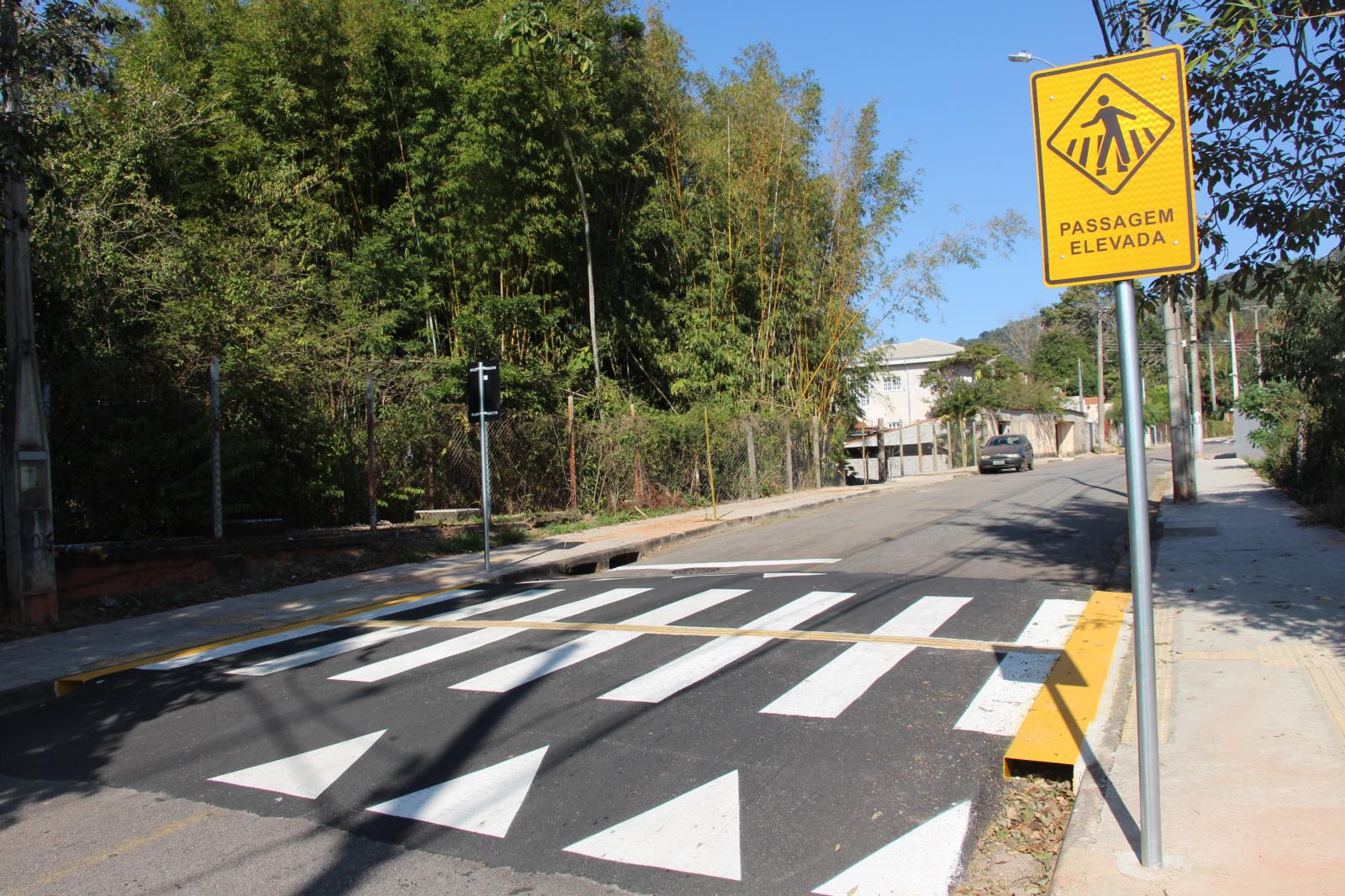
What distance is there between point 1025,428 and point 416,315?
39.7m

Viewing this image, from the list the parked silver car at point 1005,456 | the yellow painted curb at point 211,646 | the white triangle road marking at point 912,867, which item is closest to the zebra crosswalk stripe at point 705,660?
the white triangle road marking at point 912,867

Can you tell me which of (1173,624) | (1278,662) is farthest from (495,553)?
(1278,662)

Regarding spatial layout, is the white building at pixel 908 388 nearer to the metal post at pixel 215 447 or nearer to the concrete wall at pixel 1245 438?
the concrete wall at pixel 1245 438

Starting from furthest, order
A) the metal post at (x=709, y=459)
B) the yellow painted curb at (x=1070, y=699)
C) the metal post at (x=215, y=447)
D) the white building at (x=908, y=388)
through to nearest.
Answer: the white building at (x=908, y=388) < the metal post at (x=709, y=459) < the metal post at (x=215, y=447) < the yellow painted curb at (x=1070, y=699)

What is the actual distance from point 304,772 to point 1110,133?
4.88 m

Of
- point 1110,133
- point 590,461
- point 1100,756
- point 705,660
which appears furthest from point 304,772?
point 590,461

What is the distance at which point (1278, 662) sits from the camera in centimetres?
616

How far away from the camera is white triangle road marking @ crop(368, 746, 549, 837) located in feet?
14.1

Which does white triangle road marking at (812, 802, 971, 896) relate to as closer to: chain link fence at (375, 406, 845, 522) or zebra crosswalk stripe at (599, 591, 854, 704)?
zebra crosswalk stripe at (599, 591, 854, 704)

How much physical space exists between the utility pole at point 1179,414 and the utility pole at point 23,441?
1639 cm

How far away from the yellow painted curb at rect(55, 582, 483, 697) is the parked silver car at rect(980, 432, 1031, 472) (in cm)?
2770

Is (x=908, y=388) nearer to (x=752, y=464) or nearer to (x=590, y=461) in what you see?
(x=752, y=464)

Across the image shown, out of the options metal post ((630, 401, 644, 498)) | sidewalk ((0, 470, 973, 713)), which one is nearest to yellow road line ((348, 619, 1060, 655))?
sidewalk ((0, 470, 973, 713))

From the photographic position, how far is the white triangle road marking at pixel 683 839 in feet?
12.6
